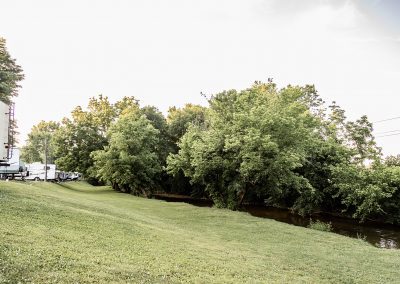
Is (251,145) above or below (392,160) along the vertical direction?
above

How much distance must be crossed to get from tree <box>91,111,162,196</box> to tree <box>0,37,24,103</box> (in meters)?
14.5

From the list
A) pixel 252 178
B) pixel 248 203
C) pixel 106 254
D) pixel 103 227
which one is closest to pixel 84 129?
pixel 248 203

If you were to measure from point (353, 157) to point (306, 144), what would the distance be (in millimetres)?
13788

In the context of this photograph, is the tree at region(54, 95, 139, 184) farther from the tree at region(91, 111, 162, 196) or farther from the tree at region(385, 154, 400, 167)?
the tree at region(385, 154, 400, 167)

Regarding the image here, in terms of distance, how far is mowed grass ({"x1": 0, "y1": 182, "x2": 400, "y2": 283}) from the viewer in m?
9.02

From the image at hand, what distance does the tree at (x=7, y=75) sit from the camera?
43.6 metres

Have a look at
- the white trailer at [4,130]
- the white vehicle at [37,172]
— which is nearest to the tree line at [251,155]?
the white vehicle at [37,172]

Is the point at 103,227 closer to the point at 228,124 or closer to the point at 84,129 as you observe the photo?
the point at 228,124

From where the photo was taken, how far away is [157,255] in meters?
12.5

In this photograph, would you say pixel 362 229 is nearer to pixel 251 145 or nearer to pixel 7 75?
pixel 251 145

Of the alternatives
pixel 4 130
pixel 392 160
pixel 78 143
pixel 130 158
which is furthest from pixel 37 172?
pixel 392 160

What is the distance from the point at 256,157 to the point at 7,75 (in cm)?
3329

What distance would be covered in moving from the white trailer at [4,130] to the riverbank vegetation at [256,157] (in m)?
20.2

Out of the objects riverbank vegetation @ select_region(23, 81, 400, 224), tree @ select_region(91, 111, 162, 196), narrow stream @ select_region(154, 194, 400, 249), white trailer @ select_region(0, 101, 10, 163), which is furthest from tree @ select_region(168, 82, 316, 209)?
white trailer @ select_region(0, 101, 10, 163)
